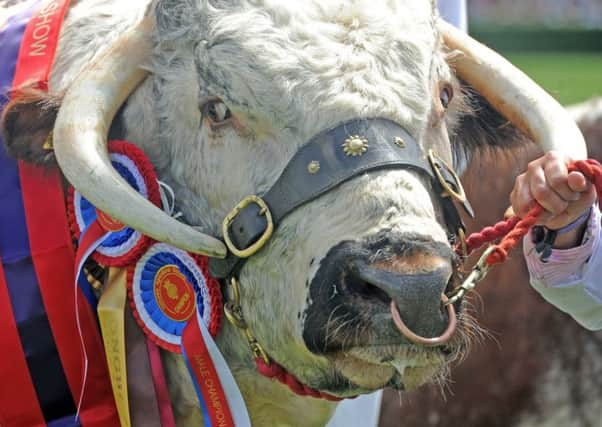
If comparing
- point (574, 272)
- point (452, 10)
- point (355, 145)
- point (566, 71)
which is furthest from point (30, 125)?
point (566, 71)

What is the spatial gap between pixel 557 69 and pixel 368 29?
20.5 meters

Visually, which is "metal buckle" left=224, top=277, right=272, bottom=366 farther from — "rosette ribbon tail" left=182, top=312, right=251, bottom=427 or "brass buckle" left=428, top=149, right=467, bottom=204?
"brass buckle" left=428, top=149, right=467, bottom=204

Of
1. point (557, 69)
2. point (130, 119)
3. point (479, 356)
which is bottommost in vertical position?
point (557, 69)

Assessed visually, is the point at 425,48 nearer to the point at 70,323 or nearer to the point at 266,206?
the point at 266,206

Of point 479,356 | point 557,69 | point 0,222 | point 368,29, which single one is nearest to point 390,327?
point 368,29

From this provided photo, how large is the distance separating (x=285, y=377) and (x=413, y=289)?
2.37 ft

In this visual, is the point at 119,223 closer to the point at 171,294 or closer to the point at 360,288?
the point at 171,294

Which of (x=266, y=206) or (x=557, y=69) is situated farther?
(x=557, y=69)

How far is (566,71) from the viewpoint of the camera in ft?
74.3

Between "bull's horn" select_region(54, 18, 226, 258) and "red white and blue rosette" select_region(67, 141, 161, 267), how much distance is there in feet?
0.38

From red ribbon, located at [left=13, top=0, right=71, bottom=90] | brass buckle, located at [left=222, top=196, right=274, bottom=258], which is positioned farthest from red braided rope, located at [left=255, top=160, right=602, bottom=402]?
red ribbon, located at [left=13, top=0, right=71, bottom=90]

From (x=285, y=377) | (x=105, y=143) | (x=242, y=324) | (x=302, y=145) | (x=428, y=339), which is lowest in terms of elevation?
(x=285, y=377)

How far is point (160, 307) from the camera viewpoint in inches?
144

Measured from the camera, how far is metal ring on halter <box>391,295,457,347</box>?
2912 mm
